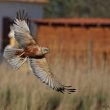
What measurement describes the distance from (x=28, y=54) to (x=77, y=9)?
43.2 metres

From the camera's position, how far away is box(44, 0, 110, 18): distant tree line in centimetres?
4679

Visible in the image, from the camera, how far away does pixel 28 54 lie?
21.7 feet

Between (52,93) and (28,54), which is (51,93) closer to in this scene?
(52,93)

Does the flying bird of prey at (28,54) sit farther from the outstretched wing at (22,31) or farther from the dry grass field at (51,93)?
the dry grass field at (51,93)

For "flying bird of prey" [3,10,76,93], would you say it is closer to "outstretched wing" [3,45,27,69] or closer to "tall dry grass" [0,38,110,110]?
"outstretched wing" [3,45,27,69]

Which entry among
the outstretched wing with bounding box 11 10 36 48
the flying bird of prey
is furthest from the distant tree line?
the flying bird of prey

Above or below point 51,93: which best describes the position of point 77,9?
above

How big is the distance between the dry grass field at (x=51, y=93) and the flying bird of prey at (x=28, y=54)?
3.85 ft

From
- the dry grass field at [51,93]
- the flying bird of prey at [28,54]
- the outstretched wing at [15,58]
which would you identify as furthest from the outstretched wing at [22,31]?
the dry grass field at [51,93]

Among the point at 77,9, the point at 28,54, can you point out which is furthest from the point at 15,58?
the point at 77,9

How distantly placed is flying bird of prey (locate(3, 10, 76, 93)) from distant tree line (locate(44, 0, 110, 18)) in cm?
3954

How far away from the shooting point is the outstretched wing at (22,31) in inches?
266

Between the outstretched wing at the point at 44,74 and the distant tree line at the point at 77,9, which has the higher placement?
the distant tree line at the point at 77,9

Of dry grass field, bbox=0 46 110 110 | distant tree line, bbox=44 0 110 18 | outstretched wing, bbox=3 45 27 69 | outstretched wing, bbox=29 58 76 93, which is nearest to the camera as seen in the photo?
outstretched wing, bbox=3 45 27 69
